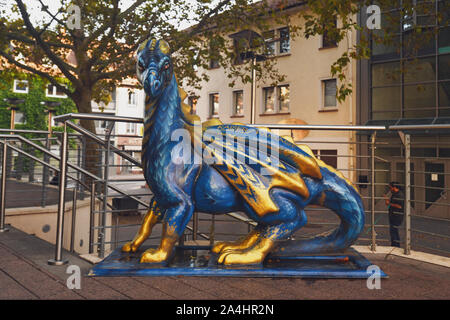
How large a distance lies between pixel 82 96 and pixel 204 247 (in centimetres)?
853

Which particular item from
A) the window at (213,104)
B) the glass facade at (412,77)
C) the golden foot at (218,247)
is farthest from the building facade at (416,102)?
the golden foot at (218,247)

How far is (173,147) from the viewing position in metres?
2.55

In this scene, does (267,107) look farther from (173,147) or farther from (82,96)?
(173,147)

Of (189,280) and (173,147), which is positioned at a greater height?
(173,147)

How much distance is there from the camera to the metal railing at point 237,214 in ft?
10.2

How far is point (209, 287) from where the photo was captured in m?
2.28

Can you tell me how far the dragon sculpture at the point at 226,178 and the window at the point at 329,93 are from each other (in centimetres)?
1289

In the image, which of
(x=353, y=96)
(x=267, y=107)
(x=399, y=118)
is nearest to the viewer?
(x=399, y=118)

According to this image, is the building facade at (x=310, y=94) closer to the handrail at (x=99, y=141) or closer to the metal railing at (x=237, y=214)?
the metal railing at (x=237, y=214)

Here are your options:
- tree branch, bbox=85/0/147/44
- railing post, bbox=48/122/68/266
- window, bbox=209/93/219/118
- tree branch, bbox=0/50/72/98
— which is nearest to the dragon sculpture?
railing post, bbox=48/122/68/266

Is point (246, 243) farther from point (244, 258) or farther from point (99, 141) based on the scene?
point (99, 141)

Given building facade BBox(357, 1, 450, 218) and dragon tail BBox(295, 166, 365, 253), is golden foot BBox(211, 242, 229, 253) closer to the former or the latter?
dragon tail BBox(295, 166, 365, 253)
